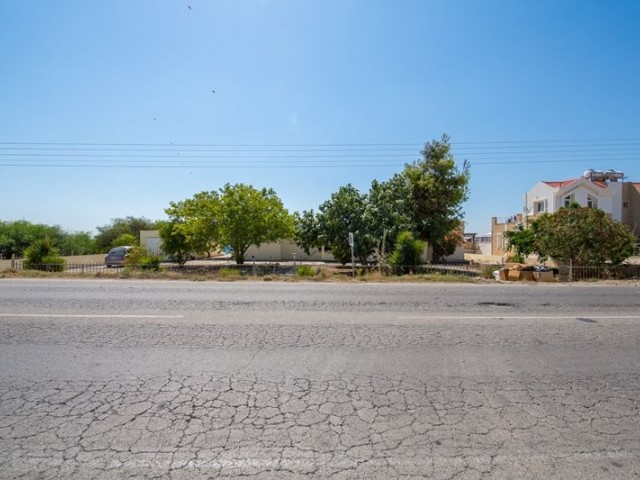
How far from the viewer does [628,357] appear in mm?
4895

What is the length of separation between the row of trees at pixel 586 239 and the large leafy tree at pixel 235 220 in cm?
1480

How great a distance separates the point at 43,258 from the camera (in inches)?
732

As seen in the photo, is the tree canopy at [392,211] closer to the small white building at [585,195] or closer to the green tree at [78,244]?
the small white building at [585,195]

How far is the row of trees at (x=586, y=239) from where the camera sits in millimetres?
16609

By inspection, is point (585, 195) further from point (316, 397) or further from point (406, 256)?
point (316, 397)

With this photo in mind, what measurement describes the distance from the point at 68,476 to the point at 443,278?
1494 centimetres

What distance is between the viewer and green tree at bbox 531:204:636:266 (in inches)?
653

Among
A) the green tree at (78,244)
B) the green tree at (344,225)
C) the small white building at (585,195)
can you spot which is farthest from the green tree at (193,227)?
the small white building at (585,195)

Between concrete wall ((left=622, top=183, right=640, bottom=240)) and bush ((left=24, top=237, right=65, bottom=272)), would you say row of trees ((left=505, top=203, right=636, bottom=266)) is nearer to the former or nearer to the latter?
bush ((left=24, top=237, right=65, bottom=272))

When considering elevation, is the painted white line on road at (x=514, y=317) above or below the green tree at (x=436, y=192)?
below

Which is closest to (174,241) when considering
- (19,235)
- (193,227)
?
(193,227)

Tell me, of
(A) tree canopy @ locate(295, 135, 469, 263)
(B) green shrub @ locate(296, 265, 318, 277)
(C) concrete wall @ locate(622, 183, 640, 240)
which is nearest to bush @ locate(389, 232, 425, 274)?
(A) tree canopy @ locate(295, 135, 469, 263)

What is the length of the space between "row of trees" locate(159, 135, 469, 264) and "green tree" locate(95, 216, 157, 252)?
36496 millimetres

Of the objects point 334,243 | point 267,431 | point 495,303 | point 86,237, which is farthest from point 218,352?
point 86,237
